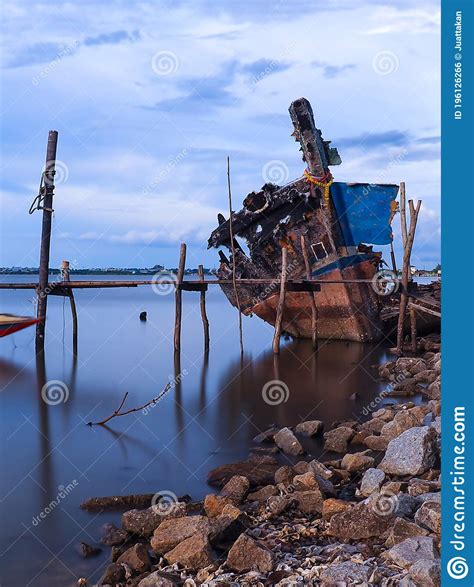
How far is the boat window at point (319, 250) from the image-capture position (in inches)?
796

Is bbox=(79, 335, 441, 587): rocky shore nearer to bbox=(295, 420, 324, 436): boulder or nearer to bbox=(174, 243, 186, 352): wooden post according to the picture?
bbox=(295, 420, 324, 436): boulder

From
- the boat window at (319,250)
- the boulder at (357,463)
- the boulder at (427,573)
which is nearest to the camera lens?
the boulder at (427,573)

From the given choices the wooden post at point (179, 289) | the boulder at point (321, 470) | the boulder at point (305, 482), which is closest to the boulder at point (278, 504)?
the boulder at point (305, 482)

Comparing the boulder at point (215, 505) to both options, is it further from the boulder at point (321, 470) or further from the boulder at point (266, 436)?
the boulder at point (266, 436)

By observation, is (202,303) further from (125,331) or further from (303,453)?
(303,453)

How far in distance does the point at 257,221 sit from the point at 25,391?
30.6ft

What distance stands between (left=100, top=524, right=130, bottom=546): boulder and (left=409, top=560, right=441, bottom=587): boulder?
3.18 meters

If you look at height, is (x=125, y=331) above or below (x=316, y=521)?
above

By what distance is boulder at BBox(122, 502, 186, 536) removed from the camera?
662 cm

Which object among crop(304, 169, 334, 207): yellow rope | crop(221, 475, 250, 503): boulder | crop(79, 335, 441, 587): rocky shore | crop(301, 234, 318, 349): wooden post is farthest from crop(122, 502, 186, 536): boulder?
crop(304, 169, 334, 207): yellow rope

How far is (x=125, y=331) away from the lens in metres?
30.6

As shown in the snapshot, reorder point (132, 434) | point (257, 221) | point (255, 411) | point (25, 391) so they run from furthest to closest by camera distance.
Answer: point (257, 221)
point (25, 391)
point (255, 411)
point (132, 434)
